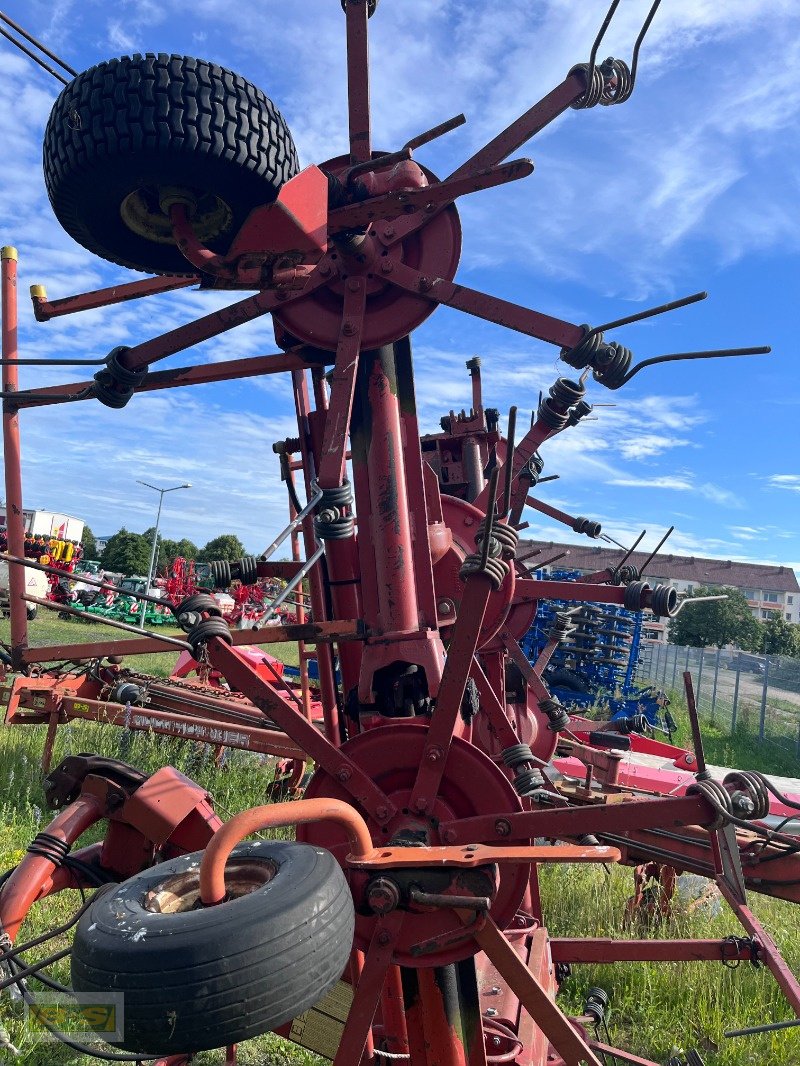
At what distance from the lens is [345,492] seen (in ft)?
12.5

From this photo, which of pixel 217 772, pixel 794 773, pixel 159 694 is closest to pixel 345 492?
pixel 159 694

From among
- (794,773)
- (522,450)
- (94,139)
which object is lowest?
(794,773)

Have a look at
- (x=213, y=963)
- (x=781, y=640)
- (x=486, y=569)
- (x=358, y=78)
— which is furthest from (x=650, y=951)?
(x=781, y=640)

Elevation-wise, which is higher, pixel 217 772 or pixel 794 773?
pixel 217 772

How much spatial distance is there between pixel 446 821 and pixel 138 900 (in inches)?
52.1

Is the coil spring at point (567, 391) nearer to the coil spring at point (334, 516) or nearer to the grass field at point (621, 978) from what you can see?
the coil spring at point (334, 516)

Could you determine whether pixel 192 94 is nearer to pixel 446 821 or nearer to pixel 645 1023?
pixel 446 821

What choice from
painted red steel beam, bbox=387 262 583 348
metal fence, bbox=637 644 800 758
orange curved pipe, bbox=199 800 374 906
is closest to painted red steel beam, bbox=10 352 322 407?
painted red steel beam, bbox=387 262 583 348

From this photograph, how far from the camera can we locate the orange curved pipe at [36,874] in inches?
129

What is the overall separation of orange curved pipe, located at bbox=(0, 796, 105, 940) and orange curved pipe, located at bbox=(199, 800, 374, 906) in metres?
1.75

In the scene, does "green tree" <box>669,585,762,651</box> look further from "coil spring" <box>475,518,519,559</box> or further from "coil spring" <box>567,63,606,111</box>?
"coil spring" <box>475,518,519,559</box>

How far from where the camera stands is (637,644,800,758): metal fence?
64.6ft

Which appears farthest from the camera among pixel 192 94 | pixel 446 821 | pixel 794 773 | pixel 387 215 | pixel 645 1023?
pixel 794 773

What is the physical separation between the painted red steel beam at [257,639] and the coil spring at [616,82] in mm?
2742
